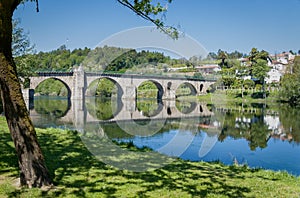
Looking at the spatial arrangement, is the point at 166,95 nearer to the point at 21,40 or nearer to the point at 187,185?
the point at 21,40

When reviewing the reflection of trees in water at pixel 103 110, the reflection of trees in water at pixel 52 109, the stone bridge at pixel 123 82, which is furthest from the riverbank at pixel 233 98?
the reflection of trees in water at pixel 52 109

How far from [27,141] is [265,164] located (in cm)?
1034

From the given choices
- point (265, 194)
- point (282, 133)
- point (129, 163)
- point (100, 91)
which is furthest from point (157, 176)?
point (100, 91)

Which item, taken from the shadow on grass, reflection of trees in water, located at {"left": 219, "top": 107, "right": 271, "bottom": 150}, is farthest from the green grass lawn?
reflection of trees in water, located at {"left": 219, "top": 107, "right": 271, "bottom": 150}

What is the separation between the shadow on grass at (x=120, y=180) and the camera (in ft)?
17.2

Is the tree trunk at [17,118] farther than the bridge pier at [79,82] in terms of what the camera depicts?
No

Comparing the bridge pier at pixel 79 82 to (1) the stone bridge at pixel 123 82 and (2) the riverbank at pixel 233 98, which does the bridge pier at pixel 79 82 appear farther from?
(2) the riverbank at pixel 233 98

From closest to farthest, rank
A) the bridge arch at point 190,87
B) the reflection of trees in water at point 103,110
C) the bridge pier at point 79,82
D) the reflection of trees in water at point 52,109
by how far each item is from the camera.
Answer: the reflection of trees in water at point 103,110, the reflection of trees in water at point 52,109, the bridge pier at point 79,82, the bridge arch at point 190,87

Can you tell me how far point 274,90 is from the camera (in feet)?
200

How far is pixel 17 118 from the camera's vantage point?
17.0 feet

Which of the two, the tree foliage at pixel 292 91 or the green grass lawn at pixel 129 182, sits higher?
the tree foliage at pixel 292 91

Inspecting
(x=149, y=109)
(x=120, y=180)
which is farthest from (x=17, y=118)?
(x=149, y=109)

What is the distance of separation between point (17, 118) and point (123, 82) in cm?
5546

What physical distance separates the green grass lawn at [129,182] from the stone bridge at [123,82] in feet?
153
